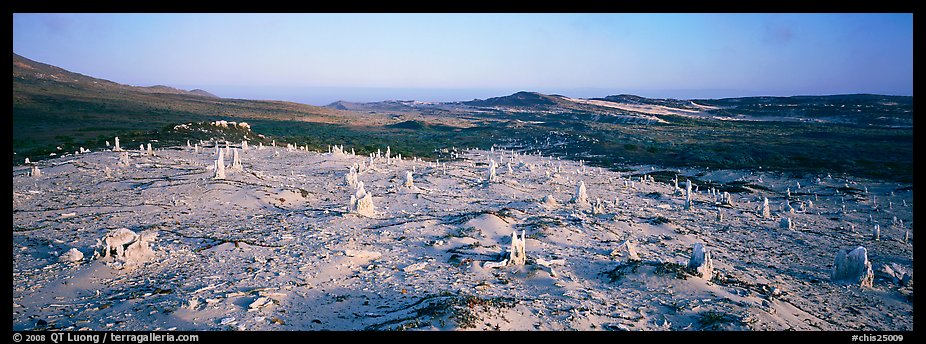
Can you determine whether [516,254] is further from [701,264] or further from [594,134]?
[594,134]

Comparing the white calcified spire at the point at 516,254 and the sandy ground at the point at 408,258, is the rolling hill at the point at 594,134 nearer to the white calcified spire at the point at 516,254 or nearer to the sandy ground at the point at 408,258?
the sandy ground at the point at 408,258

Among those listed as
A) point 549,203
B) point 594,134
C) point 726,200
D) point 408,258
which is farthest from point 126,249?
point 594,134

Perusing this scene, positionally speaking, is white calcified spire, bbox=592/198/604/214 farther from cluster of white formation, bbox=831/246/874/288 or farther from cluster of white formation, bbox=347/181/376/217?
cluster of white formation, bbox=347/181/376/217

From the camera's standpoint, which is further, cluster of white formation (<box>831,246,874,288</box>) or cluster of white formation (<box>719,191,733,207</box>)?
cluster of white formation (<box>719,191,733,207</box>)

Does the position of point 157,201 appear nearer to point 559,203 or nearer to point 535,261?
point 535,261

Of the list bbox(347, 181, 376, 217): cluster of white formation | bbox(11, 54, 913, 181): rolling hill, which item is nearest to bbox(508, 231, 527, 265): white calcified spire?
bbox(347, 181, 376, 217): cluster of white formation

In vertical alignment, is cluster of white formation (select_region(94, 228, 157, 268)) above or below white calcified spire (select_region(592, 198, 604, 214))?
above
